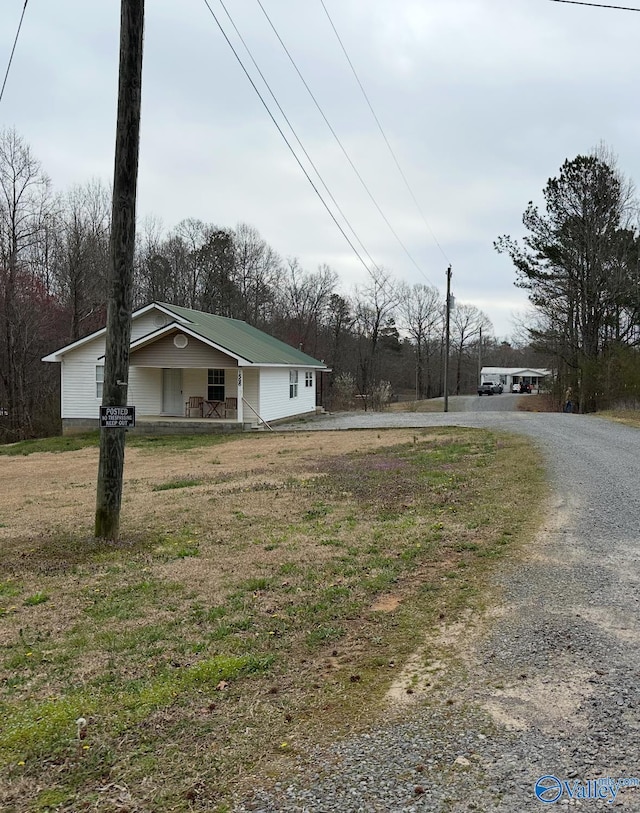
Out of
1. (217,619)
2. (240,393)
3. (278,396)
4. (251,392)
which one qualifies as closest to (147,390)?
(251,392)

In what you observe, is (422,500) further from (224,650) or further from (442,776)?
(442,776)

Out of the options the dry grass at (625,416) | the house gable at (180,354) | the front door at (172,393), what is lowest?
the dry grass at (625,416)

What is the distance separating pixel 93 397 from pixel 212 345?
6.27 metres

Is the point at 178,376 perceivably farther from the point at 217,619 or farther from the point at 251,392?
the point at 217,619

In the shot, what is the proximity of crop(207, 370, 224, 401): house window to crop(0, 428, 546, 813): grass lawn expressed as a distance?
1372cm

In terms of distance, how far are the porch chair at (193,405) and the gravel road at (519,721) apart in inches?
767

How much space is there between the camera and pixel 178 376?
24.2 m

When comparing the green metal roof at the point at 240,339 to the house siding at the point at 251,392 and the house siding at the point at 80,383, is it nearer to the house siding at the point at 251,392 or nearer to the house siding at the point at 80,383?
the house siding at the point at 251,392

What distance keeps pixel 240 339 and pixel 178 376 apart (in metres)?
2.79

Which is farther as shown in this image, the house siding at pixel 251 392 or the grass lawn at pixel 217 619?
the house siding at pixel 251 392

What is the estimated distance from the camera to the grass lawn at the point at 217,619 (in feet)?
9.01

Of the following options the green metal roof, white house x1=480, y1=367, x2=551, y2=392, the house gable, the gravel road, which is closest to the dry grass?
→ the green metal roof

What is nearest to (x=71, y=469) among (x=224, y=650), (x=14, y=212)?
(x=224, y=650)

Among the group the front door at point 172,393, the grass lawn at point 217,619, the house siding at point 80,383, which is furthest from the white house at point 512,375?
the grass lawn at point 217,619
